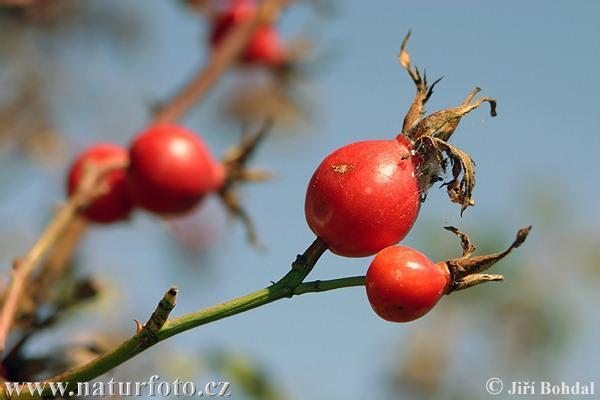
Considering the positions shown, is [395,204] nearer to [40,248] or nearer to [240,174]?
[40,248]

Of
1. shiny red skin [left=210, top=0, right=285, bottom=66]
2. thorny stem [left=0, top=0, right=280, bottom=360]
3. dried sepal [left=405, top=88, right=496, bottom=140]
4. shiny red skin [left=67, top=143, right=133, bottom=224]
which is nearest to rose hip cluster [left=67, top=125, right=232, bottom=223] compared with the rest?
shiny red skin [left=67, top=143, right=133, bottom=224]

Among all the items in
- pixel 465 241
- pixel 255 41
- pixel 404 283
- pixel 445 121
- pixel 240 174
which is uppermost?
pixel 255 41

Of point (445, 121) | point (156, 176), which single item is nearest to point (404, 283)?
point (445, 121)

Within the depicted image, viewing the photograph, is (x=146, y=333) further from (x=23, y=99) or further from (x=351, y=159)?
(x=23, y=99)

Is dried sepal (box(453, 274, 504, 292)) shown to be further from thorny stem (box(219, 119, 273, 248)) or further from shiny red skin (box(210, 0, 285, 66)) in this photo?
shiny red skin (box(210, 0, 285, 66))

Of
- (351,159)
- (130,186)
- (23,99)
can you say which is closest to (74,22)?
(23,99)
